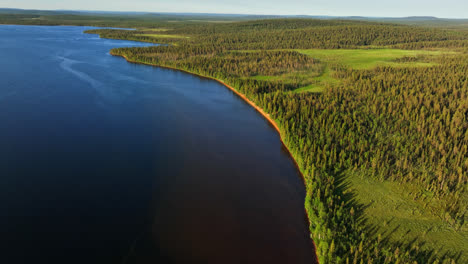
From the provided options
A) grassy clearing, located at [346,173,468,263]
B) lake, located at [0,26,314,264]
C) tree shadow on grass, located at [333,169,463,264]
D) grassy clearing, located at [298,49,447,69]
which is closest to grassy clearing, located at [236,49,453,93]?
grassy clearing, located at [298,49,447,69]

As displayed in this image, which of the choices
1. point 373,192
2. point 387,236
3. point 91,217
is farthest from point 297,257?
point 91,217

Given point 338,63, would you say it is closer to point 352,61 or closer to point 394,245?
point 352,61

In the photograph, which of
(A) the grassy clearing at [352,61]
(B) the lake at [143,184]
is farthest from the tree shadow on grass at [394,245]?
(A) the grassy clearing at [352,61]

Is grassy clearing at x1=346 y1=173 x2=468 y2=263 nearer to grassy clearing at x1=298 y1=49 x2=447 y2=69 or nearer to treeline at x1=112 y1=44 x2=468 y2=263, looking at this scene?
treeline at x1=112 y1=44 x2=468 y2=263

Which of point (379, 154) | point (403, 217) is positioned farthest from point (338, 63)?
point (403, 217)

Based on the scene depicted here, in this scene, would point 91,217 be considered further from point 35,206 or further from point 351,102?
point 351,102

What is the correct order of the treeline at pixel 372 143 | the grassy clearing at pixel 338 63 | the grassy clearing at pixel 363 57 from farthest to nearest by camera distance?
the grassy clearing at pixel 363 57
the grassy clearing at pixel 338 63
the treeline at pixel 372 143

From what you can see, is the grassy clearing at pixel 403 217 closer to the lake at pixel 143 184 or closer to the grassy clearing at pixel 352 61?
the lake at pixel 143 184

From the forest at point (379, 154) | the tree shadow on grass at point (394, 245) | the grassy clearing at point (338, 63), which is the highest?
the grassy clearing at point (338, 63)
